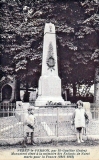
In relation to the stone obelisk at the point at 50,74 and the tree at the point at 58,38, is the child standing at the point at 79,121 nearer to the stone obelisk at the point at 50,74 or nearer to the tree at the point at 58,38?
the stone obelisk at the point at 50,74

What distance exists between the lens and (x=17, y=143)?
931cm

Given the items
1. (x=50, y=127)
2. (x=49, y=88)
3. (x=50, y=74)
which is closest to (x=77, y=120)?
(x=50, y=127)

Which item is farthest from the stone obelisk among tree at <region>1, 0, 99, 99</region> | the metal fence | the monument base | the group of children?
the group of children

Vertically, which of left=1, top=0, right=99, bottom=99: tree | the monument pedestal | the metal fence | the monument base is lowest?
the metal fence

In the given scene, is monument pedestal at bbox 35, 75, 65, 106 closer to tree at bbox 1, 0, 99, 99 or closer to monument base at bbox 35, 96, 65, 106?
monument base at bbox 35, 96, 65, 106

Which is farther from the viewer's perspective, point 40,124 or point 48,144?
point 40,124

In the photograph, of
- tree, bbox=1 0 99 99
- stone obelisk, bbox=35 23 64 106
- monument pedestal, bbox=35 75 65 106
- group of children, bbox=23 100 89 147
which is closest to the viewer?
group of children, bbox=23 100 89 147

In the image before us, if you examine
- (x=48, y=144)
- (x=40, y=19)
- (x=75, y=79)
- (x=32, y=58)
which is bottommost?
(x=48, y=144)

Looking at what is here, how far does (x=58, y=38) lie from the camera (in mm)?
20828

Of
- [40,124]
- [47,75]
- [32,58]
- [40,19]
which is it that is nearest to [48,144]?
[40,124]

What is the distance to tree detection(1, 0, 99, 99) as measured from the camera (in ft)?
68.5

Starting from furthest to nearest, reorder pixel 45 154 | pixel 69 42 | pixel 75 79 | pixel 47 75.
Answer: pixel 75 79, pixel 69 42, pixel 47 75, pixel 45 154

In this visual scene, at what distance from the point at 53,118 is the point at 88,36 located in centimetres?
980

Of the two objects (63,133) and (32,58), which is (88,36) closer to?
(32,58)
